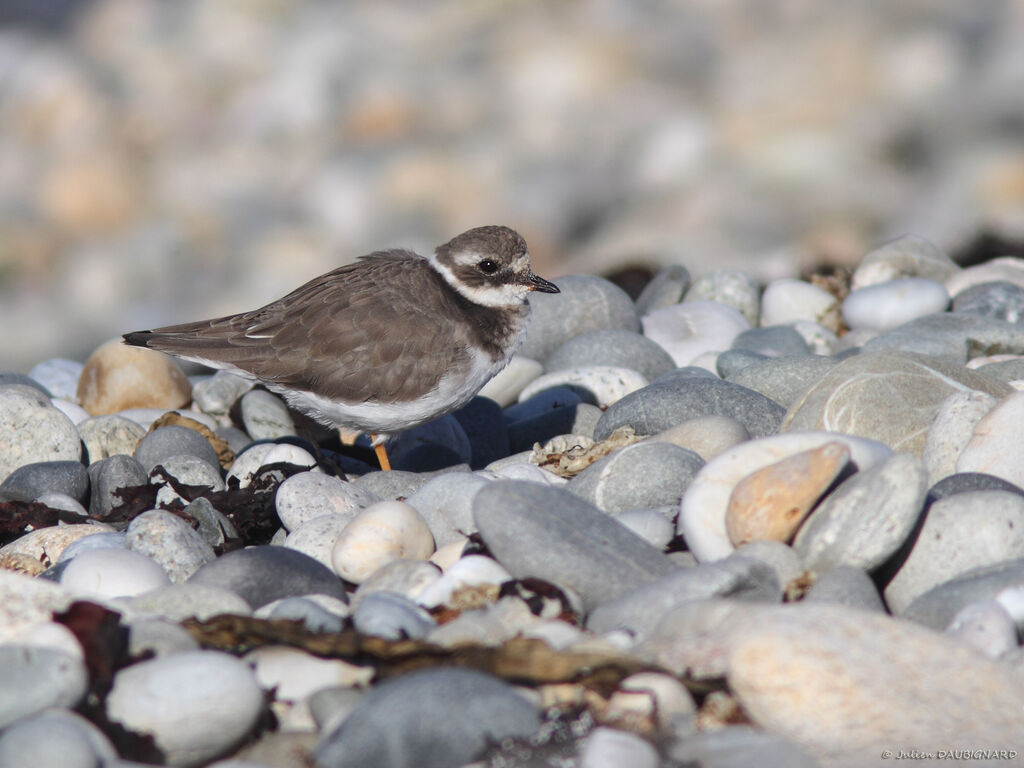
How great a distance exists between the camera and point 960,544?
3414 mm

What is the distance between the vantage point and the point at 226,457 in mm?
5680

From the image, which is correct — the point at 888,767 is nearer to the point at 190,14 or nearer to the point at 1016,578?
the point at 1016,578

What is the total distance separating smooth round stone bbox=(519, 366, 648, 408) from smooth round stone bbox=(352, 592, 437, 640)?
2.99 metres

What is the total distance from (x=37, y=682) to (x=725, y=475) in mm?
2379

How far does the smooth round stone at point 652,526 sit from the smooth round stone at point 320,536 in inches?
47.7

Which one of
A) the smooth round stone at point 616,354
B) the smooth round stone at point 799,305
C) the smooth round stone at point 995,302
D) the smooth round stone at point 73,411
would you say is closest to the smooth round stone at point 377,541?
the smooth round stone at point 616,354

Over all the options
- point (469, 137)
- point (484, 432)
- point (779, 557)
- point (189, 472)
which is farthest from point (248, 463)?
point (469, 137)

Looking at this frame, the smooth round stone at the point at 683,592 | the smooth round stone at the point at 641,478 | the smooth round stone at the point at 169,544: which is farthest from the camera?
the smooth round stone at the point at 641,478

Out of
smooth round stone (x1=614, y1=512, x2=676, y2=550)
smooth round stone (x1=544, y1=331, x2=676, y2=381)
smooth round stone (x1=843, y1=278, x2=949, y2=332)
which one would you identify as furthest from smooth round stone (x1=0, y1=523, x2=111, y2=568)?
smooth round stone (x1=843, y1=278, x2=949, y2=332)

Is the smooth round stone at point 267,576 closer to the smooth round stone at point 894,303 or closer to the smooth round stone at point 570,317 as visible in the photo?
the smooth round stone at point 570,317

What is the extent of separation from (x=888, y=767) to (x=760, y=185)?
10502mm

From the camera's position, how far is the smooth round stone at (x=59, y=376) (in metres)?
6.73

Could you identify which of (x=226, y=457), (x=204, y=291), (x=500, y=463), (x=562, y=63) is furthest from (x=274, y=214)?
(x=500, y=463)

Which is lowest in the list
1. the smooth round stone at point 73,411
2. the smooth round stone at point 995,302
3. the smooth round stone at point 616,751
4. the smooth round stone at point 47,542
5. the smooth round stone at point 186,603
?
the smooth round stone at point 995,302
